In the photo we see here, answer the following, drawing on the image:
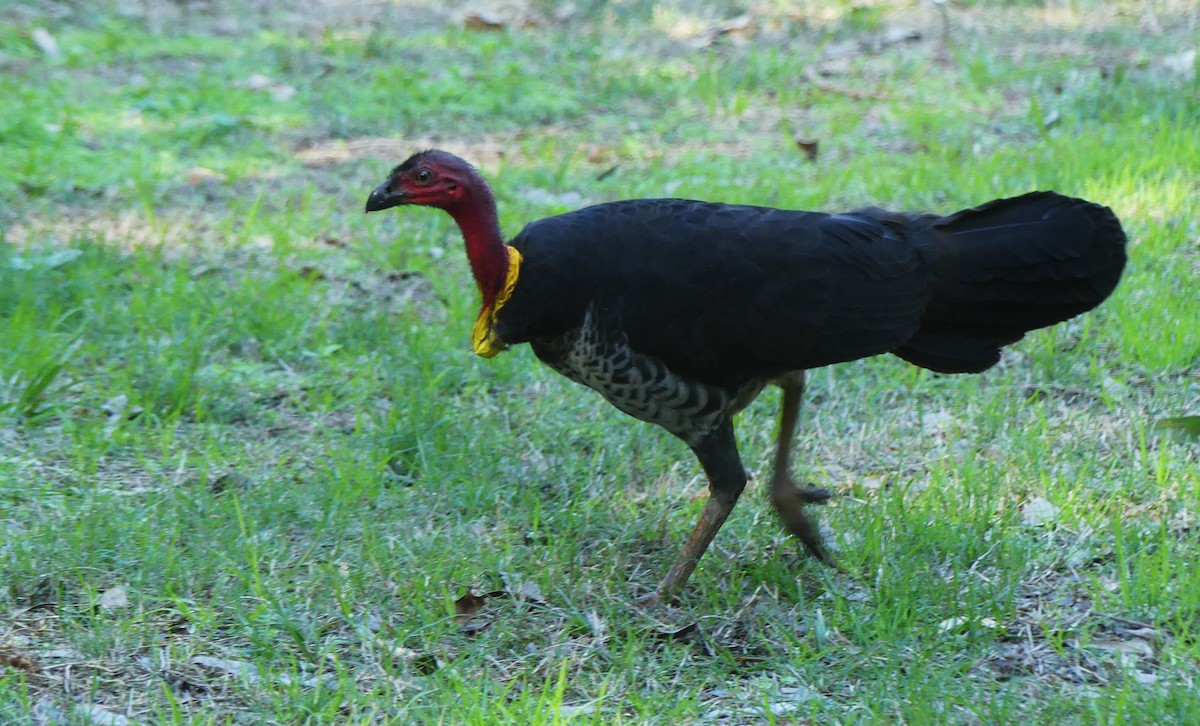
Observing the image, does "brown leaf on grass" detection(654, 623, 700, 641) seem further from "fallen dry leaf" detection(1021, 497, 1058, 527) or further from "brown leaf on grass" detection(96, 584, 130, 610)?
"brown leaf on grass" detection(96, 584, 130, 610)

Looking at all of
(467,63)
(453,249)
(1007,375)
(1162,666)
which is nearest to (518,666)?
(1162,666)

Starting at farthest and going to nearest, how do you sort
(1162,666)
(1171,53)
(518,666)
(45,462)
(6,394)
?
(1171,53)
(6,394)
(45,462)
(518,666)
(1162,666)

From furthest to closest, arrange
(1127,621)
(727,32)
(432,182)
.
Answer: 1. (727,32)
2. (432,182)
3. (1127,621)

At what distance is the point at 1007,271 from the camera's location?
12.0 ft

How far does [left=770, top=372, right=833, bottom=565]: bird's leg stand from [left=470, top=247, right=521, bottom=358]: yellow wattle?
925mm

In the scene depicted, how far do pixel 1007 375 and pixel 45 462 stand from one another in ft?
11.5

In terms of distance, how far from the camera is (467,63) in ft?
28.7

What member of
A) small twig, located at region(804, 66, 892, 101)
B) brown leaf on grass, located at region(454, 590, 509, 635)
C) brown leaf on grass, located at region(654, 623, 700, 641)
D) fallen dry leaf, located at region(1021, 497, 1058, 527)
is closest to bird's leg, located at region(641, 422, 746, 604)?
brown leaf on grass, located at region(654, 623, 700, 641)

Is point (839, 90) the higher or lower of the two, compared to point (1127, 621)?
higher

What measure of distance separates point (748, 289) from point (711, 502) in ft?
2.15

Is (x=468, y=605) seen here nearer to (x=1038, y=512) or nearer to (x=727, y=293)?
(x=727, y=293)

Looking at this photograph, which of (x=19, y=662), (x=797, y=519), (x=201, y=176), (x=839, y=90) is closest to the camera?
(x=19, y=662)

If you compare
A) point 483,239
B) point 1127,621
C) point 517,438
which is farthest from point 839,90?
point 1127,621

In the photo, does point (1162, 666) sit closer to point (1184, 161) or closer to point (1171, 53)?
point (1184, 161)
